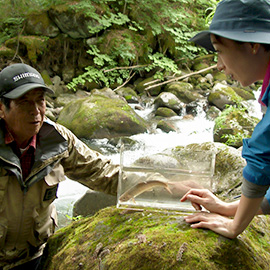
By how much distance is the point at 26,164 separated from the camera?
7.40 ft

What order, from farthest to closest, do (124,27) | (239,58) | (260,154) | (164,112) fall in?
(124,27) < (164,112) < (239,58) < (260,154)

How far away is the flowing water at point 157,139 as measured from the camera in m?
5.43

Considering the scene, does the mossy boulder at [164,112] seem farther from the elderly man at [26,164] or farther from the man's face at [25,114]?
the man's face at [25,114]

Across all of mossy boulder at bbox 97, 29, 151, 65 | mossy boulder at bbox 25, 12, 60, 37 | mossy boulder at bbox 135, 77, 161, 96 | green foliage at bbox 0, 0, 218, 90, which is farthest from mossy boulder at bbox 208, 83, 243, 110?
mossy boulder at bbox 25, 12, 60, 37

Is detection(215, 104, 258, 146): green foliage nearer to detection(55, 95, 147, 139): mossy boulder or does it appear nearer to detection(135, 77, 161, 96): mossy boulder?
detection(55, 95, 147, 139): mossy boulder

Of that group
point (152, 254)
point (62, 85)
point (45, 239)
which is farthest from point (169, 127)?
point (152, 254)

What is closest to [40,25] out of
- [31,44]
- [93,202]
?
[31,44]

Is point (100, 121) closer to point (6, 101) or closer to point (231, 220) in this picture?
point (6, 101)

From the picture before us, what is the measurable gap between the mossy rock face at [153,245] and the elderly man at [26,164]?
32cm

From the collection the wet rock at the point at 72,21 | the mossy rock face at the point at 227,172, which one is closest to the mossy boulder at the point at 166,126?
the mossy rock face at the point at 227,172

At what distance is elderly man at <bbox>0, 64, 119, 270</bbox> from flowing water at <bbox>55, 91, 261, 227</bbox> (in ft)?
7.69

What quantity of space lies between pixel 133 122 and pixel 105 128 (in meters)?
0.86

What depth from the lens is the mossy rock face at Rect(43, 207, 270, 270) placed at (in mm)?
1439

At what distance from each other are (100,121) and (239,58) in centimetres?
707
